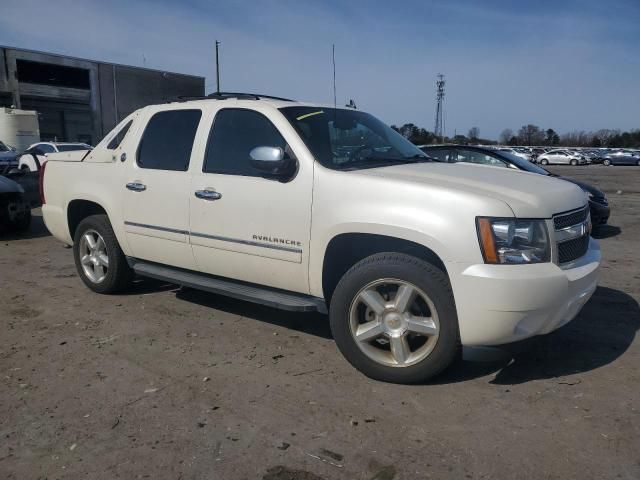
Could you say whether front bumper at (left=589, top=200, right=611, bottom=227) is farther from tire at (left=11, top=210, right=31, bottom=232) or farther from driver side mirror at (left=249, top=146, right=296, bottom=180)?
tire at (left=11, top=210, right=31, bottom=232)

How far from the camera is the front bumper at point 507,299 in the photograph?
10.3 feet

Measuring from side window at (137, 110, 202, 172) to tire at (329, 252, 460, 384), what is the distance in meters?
1.87

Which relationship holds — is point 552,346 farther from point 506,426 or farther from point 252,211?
point 252,211

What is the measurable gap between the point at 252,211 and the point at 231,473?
1.95 meters

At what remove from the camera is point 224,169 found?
171 inches

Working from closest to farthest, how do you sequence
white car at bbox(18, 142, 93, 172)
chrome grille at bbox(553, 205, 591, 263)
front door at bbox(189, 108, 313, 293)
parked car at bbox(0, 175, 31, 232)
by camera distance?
chrome grille at bbox(553, 205, 591, 263)
front door at bbox(189, 108, 313, 293)
parked car at bbox(0, 175, 31, 232)
white car at bbox(18, 142, 93, 172)

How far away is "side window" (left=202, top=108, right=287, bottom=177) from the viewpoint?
420 centimetres

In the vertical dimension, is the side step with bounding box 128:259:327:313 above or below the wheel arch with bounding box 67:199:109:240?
below

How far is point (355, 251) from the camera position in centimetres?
394

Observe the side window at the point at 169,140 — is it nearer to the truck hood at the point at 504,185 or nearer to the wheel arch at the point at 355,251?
the wheel arch at the point at 355,251

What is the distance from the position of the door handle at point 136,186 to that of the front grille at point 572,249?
3317mm

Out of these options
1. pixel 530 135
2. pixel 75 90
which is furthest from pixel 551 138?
pixel 75 90

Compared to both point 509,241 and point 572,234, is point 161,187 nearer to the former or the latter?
point 509,241

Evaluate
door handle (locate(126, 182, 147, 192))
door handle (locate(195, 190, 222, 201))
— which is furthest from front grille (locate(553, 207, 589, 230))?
door handle (locate(126, 182, 147, 192))
